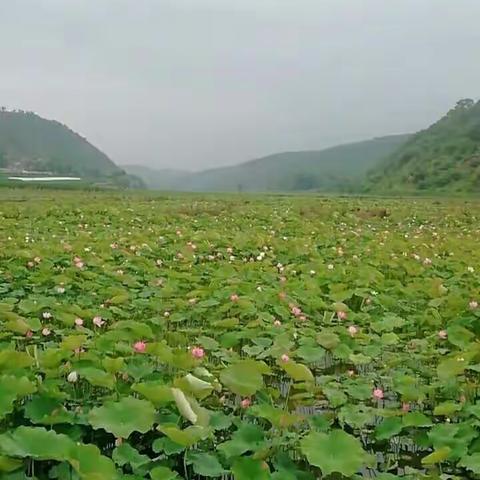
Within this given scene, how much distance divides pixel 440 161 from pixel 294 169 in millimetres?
51004

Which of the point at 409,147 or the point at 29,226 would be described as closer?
the point at 29,226

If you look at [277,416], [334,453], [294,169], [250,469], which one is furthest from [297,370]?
[294,169]

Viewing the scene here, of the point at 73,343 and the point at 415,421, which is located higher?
the point at 73,343

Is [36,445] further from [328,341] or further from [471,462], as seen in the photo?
[328,341]

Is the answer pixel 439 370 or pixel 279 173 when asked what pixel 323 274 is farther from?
pixel 279 173

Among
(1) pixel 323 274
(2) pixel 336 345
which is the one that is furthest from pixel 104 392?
(1) pixel 323 274

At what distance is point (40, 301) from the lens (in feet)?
14.1

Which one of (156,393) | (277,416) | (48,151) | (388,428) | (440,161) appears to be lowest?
(388,428)

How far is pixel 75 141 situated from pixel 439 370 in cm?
11505

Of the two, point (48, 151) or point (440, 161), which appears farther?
point (48, 151)

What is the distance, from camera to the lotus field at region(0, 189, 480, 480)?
2.21 m

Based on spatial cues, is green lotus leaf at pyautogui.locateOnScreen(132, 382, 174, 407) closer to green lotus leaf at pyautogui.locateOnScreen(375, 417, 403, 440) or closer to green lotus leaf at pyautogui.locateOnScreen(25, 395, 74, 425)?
green lotus leaf at pyautogui.locateOnScreen(25, 395, 74, 425)

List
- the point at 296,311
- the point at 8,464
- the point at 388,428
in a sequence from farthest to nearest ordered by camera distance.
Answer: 1. the point at 296,311
2. the point at 388,428
3. the point at 8,464

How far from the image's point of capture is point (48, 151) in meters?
104
